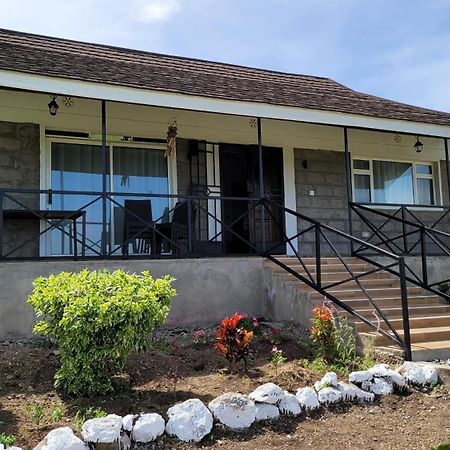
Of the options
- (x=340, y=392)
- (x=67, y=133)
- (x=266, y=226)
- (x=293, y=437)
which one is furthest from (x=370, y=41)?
(x=293, y=437)

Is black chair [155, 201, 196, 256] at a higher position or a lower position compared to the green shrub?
higher

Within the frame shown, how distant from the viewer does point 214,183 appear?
390 inches

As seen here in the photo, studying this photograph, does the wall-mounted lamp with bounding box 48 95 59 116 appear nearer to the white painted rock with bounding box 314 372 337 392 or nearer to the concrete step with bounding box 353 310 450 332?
the concrete step with bounding box 353 310 450 332

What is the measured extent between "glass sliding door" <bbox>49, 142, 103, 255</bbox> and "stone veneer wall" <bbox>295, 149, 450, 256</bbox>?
385 cm

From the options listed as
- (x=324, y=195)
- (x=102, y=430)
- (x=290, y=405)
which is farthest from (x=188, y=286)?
(x=324, y=195)

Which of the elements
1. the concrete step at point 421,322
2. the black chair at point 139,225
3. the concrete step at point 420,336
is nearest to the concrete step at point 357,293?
the concrete step at point 421,322

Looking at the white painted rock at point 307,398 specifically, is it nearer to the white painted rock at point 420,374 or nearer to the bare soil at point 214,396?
the bare soil at point 214,396

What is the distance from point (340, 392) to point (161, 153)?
603 cm

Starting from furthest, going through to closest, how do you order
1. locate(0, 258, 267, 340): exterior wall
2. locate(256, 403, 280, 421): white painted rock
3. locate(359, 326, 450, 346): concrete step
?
locate(0, 258, 267, 340): exterior wall, locate(359, 326, 450, 346): concrete step, locate(256, 403, 280, 421): white painted rock

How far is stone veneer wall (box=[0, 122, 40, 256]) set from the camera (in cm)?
831

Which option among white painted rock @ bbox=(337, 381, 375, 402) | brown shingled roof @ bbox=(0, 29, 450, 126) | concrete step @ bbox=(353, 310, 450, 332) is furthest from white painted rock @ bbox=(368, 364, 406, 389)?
brown shingled roof @ bbox=(0, 29, 450, 126)

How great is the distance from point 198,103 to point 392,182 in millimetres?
5468

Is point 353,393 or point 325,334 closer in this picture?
point 353,393

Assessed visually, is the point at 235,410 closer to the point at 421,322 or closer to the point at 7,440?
the point at 7,440
